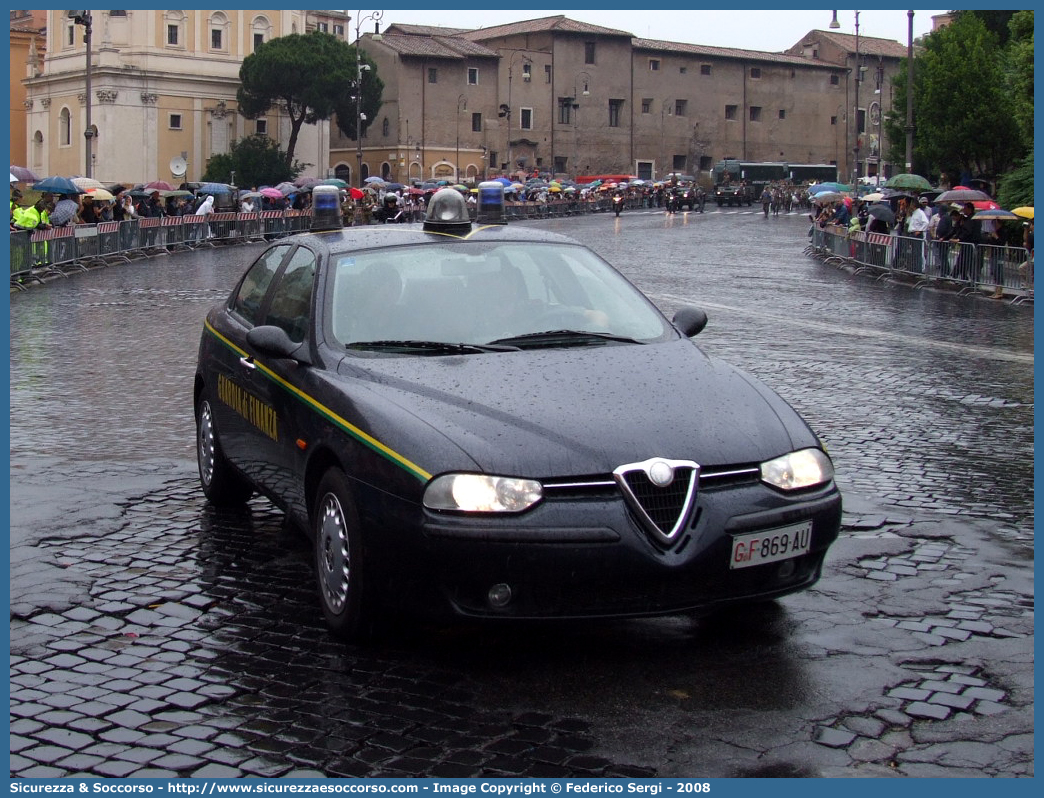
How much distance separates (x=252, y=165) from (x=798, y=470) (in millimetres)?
87789

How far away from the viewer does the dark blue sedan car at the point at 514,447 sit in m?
4.74

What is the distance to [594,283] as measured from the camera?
650 centimetres

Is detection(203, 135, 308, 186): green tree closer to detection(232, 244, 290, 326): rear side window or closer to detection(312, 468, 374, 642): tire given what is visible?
detection(232, 244, 290, 326): rear side window

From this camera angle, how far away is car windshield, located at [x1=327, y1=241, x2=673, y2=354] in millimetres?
5922

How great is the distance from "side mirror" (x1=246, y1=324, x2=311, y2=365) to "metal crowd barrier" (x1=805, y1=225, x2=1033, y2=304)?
18.8 m

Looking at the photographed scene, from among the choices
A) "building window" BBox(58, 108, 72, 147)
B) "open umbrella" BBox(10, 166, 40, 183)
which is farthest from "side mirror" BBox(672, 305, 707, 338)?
"building window" BBox(58, 108, 72, 147)

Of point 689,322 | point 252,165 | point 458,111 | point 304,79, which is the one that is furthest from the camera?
point 458,111

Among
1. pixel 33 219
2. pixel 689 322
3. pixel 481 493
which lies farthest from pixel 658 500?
pixel 33 219

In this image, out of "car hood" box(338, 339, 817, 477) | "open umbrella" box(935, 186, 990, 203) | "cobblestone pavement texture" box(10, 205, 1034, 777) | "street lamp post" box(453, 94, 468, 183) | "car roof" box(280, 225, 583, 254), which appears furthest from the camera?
"street lamp post" box(453, 94, 468, 183)

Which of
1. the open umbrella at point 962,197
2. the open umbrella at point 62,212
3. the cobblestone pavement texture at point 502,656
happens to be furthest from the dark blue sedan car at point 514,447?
the open umbrella at point 62,212

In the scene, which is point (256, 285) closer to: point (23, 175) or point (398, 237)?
point (398, 237)

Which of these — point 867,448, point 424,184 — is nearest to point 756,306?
point 867,448

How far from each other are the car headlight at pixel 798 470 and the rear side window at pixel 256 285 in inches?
112

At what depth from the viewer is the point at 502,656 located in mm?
5137
